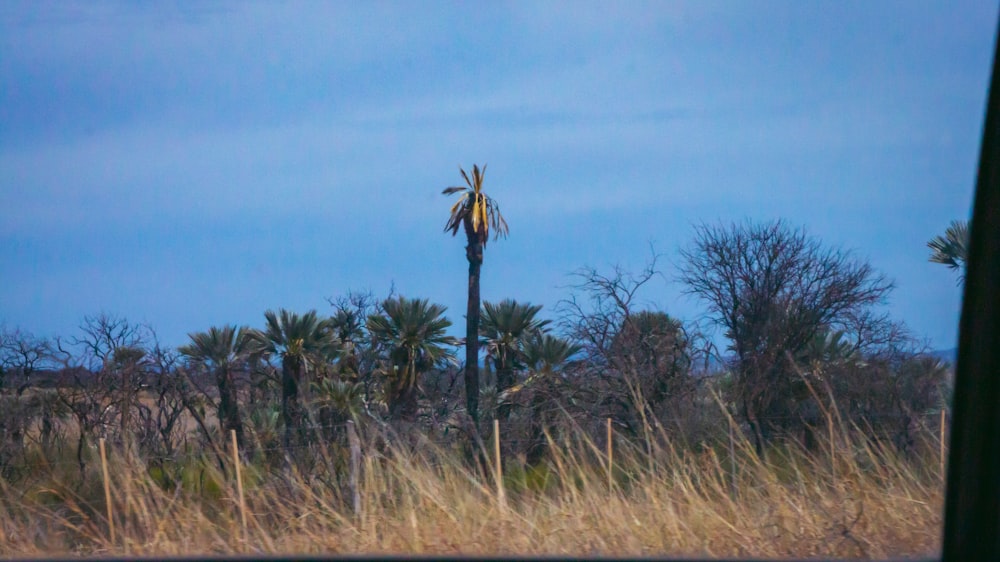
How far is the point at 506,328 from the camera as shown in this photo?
27.5 m

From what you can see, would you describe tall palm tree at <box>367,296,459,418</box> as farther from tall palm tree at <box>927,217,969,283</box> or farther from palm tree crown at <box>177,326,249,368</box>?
tall palm tree at <box>927,217,969,283</box>

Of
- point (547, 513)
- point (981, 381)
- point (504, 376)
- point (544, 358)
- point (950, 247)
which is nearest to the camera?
point (981, 381)

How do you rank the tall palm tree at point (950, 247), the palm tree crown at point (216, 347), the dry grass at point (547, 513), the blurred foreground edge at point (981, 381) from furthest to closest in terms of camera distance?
the palm tree crown at point (216, 347), the tall palm tree at point (950, 247), the dry grass at point (547, 513), the blurred foreground edge at point (981, 381)

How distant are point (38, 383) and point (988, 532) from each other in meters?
19.8

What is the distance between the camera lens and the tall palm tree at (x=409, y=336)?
2683 centimetres

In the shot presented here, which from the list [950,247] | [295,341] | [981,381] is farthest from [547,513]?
[295,341]

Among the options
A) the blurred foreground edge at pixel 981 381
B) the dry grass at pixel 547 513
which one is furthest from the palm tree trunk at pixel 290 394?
the blurred foreground edge at pixel 981 381

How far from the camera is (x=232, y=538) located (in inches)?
202

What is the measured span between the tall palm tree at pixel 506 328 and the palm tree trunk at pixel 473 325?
349 millimetres

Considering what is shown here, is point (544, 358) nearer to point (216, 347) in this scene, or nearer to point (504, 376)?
point (504, 376)

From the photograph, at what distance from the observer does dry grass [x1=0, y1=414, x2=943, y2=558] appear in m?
4.95

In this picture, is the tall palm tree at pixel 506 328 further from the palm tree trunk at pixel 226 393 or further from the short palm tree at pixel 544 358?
the palm tree trunk at pixel 226 393

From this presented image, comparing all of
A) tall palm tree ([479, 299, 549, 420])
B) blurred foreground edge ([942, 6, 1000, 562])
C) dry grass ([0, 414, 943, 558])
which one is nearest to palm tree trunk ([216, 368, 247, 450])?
tall palm tree ([479, 299, 549, 420])

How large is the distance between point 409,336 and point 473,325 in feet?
6.85
